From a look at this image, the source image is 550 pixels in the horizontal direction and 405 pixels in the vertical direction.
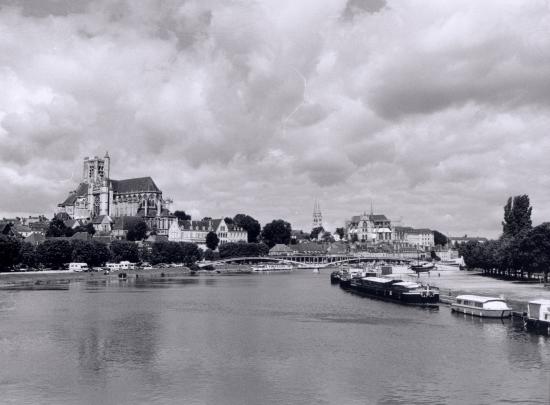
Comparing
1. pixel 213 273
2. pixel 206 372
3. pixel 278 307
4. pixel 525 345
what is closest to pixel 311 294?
pixel 278 307

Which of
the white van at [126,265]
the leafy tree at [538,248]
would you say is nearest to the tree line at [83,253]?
the white van at [126,265]

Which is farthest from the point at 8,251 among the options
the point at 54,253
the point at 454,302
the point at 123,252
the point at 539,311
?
the point at 539,311

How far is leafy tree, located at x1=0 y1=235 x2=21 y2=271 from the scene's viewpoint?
4555 inches

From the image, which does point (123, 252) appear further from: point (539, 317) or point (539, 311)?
point (539, 317)

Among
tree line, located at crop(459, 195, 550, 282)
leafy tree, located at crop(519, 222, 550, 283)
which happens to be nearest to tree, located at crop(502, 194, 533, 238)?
tree line, located at crop(459, 195, 550, 282)

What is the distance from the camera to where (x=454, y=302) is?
6862 centimetres

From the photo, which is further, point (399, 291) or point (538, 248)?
point (538, 248)

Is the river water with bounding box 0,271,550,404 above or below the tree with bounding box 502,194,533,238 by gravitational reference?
below

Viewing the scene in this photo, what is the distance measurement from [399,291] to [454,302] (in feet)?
46.9

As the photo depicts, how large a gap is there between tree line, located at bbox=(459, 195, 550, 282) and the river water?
98.4ft

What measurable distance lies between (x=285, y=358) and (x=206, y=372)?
6339 mm

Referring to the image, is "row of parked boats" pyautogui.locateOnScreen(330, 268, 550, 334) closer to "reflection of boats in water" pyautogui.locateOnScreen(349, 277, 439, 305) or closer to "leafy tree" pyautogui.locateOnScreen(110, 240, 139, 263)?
"reflection of boats in water" pyautogui.locateOnScreen(349, 277, 439, 305)

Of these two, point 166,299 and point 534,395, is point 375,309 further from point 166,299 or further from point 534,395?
point 534,395

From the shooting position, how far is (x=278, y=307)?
247 ft
